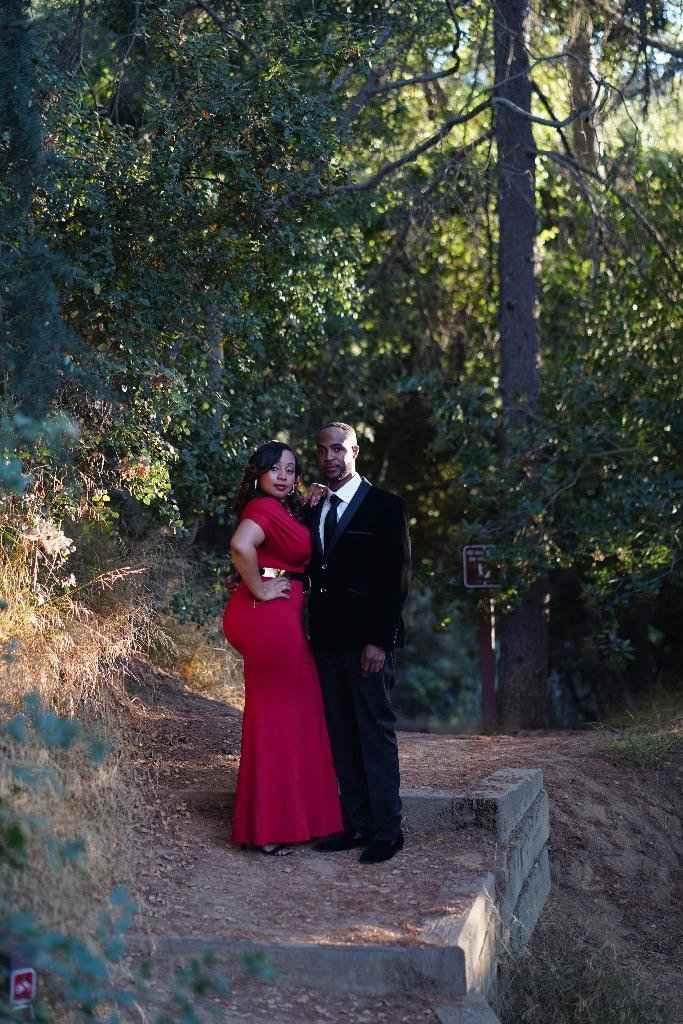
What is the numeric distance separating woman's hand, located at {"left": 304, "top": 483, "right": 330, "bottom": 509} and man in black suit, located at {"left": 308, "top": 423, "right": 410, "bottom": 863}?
0.14 feet

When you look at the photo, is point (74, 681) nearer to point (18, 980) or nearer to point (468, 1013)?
point (468, 1013)

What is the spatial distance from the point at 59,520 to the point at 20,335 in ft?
3.44

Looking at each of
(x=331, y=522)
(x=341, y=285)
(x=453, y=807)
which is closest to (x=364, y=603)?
(x=331, y=522)

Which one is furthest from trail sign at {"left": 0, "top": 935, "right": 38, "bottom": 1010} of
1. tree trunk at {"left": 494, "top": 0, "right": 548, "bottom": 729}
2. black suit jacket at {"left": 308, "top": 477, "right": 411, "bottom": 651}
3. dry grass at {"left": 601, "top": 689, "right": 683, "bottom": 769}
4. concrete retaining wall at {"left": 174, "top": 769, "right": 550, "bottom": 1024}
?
tree trunk at {"left": 494, "top": 0, "right": 548, "bottom": 729}

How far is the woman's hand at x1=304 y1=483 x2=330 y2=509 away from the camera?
6402 mm

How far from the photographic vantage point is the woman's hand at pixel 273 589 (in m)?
6.29

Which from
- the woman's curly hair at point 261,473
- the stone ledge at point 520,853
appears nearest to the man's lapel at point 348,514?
the woman's curly hair at point 261,473

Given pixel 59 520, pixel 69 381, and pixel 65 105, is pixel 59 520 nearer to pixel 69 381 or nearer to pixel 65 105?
pixel 69 381

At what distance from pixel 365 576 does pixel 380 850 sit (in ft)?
4.16

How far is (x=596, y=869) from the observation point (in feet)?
26.9

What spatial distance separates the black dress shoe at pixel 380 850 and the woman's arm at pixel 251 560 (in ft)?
4.04

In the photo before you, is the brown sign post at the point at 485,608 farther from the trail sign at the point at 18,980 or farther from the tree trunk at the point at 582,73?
the trail sign at the point at 18,980

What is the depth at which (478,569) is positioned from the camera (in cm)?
1150

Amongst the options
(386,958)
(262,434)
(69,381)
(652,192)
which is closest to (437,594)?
(262,434)
